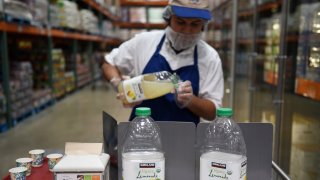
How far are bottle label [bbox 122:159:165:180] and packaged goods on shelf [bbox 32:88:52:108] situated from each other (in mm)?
4808

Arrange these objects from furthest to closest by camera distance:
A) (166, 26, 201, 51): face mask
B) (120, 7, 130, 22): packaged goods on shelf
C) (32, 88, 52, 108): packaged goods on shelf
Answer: (120, 7, 130, 22): packaged goods on shelf < (32, 88, 52, 108): packaged goods on shelf < (166, 26, 201, 51): face mask

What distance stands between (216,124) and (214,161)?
0.62ft

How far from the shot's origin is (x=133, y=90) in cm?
146

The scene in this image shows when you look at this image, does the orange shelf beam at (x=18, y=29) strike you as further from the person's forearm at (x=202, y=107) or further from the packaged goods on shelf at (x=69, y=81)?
the person's forearm at (x=202, y=107)

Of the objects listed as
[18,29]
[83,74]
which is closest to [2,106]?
[18,29]

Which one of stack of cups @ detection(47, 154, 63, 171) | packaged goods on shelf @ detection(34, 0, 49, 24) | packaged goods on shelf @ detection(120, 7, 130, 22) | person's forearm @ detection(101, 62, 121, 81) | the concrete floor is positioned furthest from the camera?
packaged goods on shelf @ detection(120, 7, 130, 22)

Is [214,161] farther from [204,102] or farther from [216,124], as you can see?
[204,102]

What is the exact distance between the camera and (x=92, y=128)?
4625 millimetres

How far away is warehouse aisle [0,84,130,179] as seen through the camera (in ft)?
12.2

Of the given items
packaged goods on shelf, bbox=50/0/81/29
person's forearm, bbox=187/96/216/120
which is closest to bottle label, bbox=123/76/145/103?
person's forearm, bbox=187/96/216/120

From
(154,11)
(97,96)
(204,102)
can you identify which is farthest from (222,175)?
(154,11)

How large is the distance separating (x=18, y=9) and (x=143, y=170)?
157 inches

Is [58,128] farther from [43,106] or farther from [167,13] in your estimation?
[167,13]

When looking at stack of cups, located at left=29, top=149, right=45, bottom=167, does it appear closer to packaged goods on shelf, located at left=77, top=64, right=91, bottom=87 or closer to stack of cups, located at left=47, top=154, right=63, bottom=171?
stack of cups, located at left=47, top=154, right=63, bottom=171
